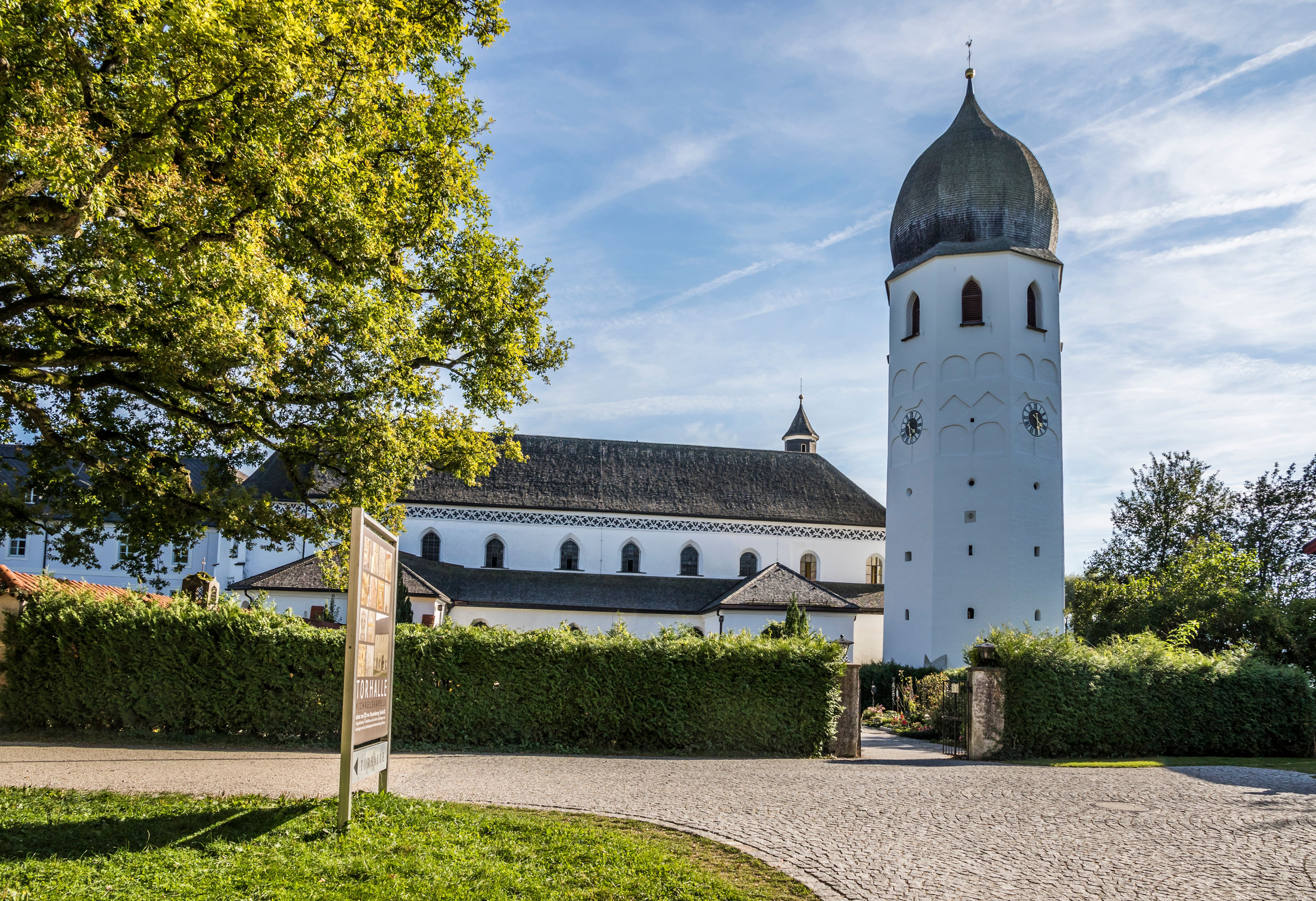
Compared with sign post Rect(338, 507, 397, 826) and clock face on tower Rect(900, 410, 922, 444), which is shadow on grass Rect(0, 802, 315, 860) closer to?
sign post Rect(338, 507, 397, 826)

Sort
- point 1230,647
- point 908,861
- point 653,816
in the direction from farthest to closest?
point 1230,647
point 653,816
point 908,861

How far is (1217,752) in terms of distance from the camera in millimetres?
18125

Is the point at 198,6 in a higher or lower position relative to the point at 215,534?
higher

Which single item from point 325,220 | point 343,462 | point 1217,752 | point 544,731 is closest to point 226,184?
point 325,220

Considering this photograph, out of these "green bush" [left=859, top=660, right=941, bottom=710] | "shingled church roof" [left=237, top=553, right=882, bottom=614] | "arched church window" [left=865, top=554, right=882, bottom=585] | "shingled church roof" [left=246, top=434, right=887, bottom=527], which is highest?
"shingled church roof" [left=246, top=434, right=887, bottom=527]

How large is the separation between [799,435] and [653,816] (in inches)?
1865

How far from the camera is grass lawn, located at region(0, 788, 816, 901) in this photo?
6.22 meters

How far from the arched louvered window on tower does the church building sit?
10.8 metres

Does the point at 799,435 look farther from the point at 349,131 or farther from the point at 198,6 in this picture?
the point at 198,6

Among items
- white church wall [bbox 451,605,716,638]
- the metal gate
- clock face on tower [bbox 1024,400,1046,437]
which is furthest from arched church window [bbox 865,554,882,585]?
the metal gate

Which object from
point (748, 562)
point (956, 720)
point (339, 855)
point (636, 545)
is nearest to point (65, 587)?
point (339, 855)

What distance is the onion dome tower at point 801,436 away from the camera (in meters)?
55.8

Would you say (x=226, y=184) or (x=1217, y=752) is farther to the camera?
(x=1217, y=752)

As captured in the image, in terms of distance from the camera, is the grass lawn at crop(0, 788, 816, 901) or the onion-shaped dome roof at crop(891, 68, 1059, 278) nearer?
the grass lawn at crop(0, 788, 816, 901)
